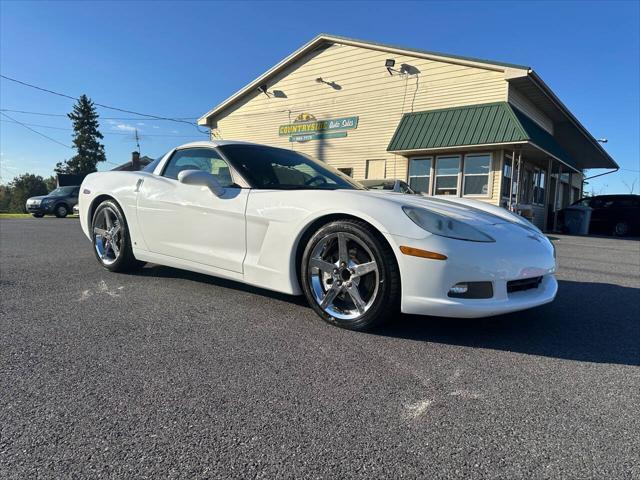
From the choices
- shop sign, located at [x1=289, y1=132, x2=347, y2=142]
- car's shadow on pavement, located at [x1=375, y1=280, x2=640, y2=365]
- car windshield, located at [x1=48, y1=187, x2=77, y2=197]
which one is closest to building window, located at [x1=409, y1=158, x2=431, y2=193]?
shop sign, located at [x1=289, y1=132, x2=347, y2=142]

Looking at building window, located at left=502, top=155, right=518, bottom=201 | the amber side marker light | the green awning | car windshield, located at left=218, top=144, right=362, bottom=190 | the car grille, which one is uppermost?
the green awning

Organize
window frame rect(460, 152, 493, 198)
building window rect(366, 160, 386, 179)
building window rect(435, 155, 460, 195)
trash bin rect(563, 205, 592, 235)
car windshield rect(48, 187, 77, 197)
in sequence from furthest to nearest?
car windshield rect(48, 187, 77, 197)
building window rect(366, 160, 386, 179)
trash bin rect(563, 205, 592, 235)
building window rect(435, 155, 460, 195)
window frame rect(460, 152, 493, 198)

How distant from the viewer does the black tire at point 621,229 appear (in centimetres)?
1577

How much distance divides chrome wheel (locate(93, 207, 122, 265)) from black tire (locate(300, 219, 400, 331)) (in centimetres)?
235

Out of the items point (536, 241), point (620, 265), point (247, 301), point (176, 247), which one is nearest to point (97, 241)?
point (176, 247)

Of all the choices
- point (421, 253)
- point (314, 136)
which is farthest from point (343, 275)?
point (314, 136)

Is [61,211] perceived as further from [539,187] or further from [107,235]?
[539,187]

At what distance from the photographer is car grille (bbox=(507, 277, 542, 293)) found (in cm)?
257

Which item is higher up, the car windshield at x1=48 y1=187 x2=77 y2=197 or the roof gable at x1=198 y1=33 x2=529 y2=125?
the roof gable at x1=198 y1=33 x2=529 y2=125

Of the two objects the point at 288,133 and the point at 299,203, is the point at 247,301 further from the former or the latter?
the point at 288,133

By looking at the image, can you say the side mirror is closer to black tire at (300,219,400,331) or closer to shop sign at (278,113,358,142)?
black tire at (300,219,400,331)

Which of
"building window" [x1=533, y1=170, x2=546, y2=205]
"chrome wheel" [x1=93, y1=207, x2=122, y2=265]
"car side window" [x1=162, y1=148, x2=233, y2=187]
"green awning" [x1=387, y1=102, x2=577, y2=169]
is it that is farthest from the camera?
"building window" [x1=533, y1=170, x2=546, y2=205]

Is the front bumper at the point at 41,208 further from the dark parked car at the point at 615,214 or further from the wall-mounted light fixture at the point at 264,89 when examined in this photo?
the dark parked car at the point at 615,214

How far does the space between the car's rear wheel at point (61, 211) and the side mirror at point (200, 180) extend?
20868 millimetres
